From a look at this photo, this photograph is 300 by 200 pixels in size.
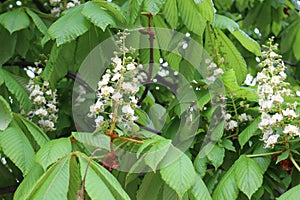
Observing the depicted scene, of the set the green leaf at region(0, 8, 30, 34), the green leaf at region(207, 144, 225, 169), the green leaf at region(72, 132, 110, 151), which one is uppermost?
the green leaf at region(0, 8, 30, 34)

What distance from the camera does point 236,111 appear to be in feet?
5.41

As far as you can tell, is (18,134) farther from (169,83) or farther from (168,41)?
(169,83)

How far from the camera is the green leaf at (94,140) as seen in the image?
1.25m

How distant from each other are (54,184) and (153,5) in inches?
22.9

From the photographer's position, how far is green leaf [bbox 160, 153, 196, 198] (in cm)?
120

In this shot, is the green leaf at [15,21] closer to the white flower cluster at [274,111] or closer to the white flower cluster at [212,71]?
the white flower cluster at [212,71]

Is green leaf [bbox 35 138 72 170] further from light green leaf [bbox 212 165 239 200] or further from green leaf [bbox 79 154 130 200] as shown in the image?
light green leaf [bbox 212 165 239 200]

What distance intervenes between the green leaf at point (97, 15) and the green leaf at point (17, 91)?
1.27 feet

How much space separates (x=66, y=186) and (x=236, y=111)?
2.31 ft

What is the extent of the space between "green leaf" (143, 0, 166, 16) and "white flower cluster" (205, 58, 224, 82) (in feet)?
1.06

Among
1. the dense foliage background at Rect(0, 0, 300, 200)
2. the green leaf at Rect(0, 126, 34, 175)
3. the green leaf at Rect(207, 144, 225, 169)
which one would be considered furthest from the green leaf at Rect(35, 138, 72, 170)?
the green leaf at Rect(207, 144, 225, 169)

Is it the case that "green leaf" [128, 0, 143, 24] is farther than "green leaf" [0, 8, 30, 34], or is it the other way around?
"green leaf" [0, 8, 30, 34]

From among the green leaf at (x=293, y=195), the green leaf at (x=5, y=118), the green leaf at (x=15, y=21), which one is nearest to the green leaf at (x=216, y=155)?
Result: the green leaf at (x=293, y=195)

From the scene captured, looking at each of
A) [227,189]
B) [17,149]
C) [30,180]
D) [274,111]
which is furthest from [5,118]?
[274,111]
